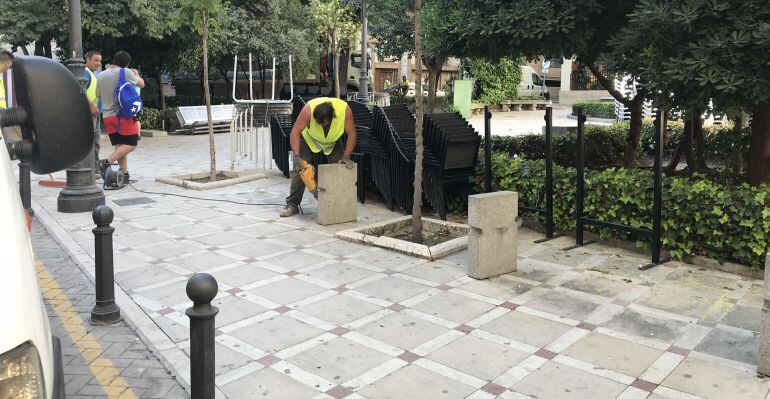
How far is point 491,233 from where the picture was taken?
6.29 meters

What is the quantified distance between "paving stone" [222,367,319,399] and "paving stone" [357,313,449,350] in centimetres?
86

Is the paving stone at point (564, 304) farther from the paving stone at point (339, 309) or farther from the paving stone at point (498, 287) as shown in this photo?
the paving stone at point (339, 309)

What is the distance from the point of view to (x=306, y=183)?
8.64 m

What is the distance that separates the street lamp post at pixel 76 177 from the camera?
356 inches

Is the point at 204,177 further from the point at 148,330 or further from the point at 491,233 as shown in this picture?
the point at 148,330

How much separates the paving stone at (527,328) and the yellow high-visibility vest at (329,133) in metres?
4.05

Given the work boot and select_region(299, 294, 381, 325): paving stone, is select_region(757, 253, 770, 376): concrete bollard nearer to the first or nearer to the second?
select_region(299, 294, 381, 325): paving stone

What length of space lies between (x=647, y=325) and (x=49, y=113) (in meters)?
4.30

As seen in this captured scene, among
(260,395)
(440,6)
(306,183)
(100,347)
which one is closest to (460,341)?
(260,395)

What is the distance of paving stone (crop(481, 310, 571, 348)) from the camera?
16.0 feet

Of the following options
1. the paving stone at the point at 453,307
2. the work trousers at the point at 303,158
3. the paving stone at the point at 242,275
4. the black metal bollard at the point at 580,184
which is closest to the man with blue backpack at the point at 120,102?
the work trousers at the point at 303,158

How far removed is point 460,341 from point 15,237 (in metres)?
3.32

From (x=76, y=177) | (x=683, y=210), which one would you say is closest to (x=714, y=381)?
(x=683, y=210)

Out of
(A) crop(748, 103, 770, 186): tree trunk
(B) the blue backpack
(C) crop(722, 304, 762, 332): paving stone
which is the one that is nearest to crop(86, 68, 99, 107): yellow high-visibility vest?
(B) the blue backpack
